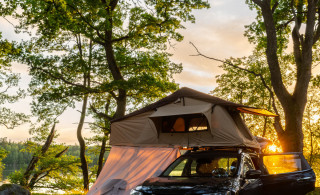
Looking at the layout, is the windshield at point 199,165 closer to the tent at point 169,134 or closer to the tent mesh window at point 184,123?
the tent at point 169,134

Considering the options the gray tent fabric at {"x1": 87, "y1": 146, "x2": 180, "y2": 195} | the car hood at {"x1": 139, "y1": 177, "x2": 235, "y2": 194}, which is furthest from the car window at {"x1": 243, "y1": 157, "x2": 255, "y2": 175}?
the gray tent fabric at {"x1": 87, "y1": 146, "x2": 180, "y2": 195}

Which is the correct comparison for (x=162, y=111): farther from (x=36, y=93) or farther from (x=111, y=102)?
(x=111, y=102)

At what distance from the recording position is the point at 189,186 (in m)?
4.71

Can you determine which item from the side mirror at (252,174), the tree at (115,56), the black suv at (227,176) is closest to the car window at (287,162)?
the black suv at (227,176)

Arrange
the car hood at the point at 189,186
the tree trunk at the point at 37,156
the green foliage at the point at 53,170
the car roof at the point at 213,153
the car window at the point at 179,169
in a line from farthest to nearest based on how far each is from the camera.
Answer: the tree trunk at the point at 37,156 → the green foliage at the point at 53,170 → the car roof at the point at 213,153 → the car window at the point at 179,169 → the car hood at the point at 189,186

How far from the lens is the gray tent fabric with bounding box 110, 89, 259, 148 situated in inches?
351

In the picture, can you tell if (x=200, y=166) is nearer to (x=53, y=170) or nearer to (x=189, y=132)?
(x=189, y=132)

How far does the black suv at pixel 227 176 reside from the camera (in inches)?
188

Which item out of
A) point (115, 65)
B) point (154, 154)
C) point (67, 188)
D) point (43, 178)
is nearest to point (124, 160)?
point (154, 154)

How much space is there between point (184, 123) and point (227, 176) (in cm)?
424

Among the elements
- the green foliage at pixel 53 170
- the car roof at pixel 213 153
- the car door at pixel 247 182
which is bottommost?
the green foliage at pixel 53 170

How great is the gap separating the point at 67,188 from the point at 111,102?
24.4ft

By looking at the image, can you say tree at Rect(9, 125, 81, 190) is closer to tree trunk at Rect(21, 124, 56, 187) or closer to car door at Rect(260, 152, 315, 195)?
tree trunk at Rect(21, 124, 56, 187)

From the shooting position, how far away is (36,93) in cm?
2045
